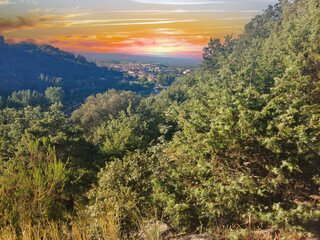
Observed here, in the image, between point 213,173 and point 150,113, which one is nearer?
point 213,173

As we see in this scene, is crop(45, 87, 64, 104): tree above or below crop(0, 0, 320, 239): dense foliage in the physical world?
below

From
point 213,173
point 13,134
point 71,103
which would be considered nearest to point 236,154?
point 213,173

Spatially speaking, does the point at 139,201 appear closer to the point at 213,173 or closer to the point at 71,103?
the point at 213,173

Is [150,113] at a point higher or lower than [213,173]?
lower

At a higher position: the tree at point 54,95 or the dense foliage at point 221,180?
the dense foliage at point 221,180

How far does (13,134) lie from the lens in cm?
3238

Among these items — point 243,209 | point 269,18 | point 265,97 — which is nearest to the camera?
point 243,209

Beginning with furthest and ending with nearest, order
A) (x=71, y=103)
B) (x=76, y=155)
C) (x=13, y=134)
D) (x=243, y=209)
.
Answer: (x=71, y=103), (x=13, y=134), (x=76, y=155), (x=243, y=209)

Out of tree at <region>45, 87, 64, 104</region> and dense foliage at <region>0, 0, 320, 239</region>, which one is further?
tree at <region>45, 87, 64, 104</region>

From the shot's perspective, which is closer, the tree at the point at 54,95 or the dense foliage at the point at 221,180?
the dense foliage at the point at 221,180

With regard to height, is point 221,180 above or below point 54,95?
above

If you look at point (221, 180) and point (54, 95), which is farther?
point (54, 95)

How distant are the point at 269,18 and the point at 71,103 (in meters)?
124

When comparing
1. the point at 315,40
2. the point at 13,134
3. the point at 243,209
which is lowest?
the point at 13,134
